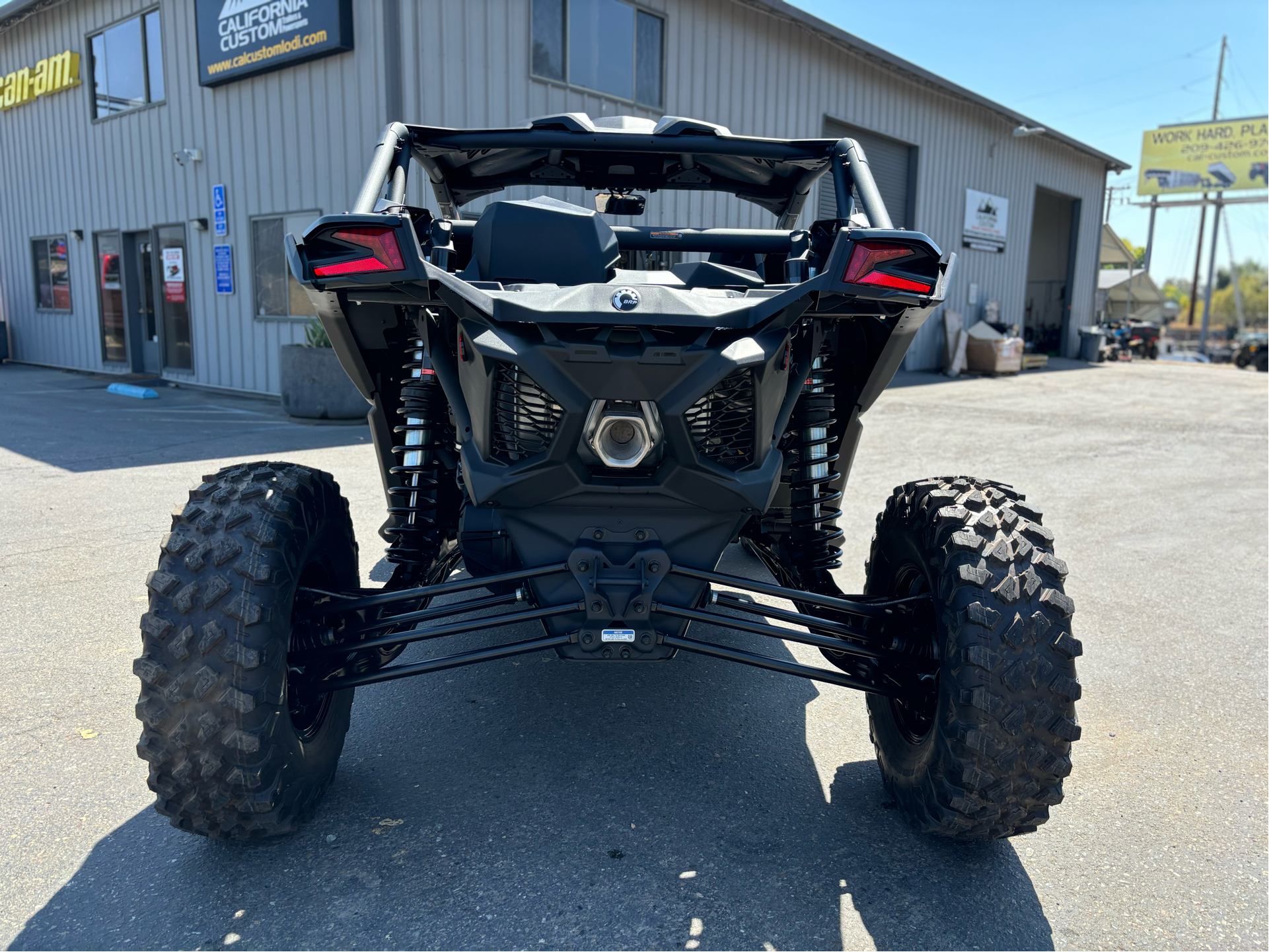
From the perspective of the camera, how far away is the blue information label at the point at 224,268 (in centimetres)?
1284

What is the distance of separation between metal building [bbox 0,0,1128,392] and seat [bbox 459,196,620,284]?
830 centimetres

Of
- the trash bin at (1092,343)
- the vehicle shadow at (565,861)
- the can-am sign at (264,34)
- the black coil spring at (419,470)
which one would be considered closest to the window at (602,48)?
the can-am sign at (264,34)

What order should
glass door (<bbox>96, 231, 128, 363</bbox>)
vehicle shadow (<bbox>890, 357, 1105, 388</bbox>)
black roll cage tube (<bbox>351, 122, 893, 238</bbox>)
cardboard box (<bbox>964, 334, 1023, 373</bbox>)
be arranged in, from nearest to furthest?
black roll cage tube (<bbox>351, 122, 893, 238</bbox>) < glass door (<bbox>96, 231, 128, 363</bbox>) < vehicle shadow (<bbox>890, 357, 1105, 388</bbox>) < cardboard box (<bbox>964, 334, 1023, 373</bbox>)

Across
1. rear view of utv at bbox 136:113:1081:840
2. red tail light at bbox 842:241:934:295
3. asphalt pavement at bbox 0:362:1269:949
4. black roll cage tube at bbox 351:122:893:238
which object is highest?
black roll cage tube at bbox 351:122:893:238

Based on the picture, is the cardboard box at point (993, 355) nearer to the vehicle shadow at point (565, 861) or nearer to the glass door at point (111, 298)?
the glass door at point (111, 298)

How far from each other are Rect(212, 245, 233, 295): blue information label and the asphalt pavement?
8.78 m

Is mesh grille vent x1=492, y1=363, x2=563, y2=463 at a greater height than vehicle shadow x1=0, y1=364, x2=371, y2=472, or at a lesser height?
greater

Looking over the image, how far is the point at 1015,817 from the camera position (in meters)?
2.24


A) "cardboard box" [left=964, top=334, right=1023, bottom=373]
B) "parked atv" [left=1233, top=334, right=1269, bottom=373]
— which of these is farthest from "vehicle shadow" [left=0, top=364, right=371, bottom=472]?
"parked atv" [left=1233, top=334, right=1269, bottom=373]

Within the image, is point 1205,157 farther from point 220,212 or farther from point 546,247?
point 546,247

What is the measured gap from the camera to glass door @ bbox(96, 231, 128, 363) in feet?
50.1

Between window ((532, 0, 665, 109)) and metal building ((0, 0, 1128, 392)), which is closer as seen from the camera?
metal building ((0, 0, 1128, 392))

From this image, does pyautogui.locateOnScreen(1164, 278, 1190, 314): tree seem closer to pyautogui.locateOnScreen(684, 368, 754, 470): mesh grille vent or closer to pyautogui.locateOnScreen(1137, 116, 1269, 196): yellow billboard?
pyautogui.locateOnScreen(1137, 116, 1269, 196): yellow billboard

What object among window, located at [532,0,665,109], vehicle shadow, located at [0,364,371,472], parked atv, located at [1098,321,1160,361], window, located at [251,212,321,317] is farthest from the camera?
parked atv, located at [1098,321,1160,361]
